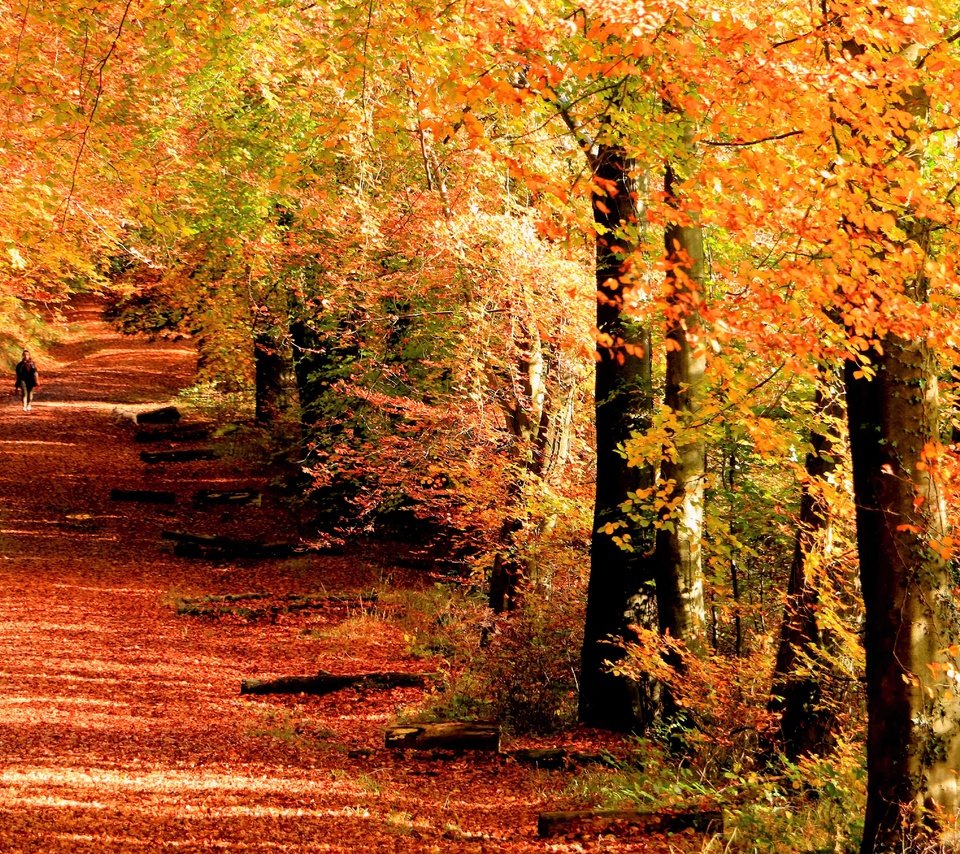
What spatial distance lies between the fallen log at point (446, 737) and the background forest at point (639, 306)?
0.91 m

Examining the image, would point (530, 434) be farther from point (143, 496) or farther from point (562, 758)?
point (143, 496)

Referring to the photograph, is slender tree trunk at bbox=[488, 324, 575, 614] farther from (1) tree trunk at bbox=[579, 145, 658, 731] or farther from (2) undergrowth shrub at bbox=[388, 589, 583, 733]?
(1) tree trunk at bbox=[579, 145, 658, 731]

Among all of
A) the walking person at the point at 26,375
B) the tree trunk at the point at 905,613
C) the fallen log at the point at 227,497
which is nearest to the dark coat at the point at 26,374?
the walking person at the point at 26,375

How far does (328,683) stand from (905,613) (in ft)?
24.6

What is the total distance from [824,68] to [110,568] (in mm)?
14702

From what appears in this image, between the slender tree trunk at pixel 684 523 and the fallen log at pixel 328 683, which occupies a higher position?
the slender tree trunk at pixel 684 523

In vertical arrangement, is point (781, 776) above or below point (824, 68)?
below

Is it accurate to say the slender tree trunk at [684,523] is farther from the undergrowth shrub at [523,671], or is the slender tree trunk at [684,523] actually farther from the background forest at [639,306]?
the undergrowth shrub at [523,671]

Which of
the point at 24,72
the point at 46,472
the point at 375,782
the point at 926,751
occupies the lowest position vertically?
the point at 375,782

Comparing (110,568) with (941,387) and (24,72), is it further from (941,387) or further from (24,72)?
(941,387)

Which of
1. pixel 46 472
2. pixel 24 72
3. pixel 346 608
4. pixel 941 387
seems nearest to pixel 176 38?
pixel 24 72

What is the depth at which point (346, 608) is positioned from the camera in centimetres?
1488

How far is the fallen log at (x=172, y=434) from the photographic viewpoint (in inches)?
1029

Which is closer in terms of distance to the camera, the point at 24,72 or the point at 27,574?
the point at 24,72
